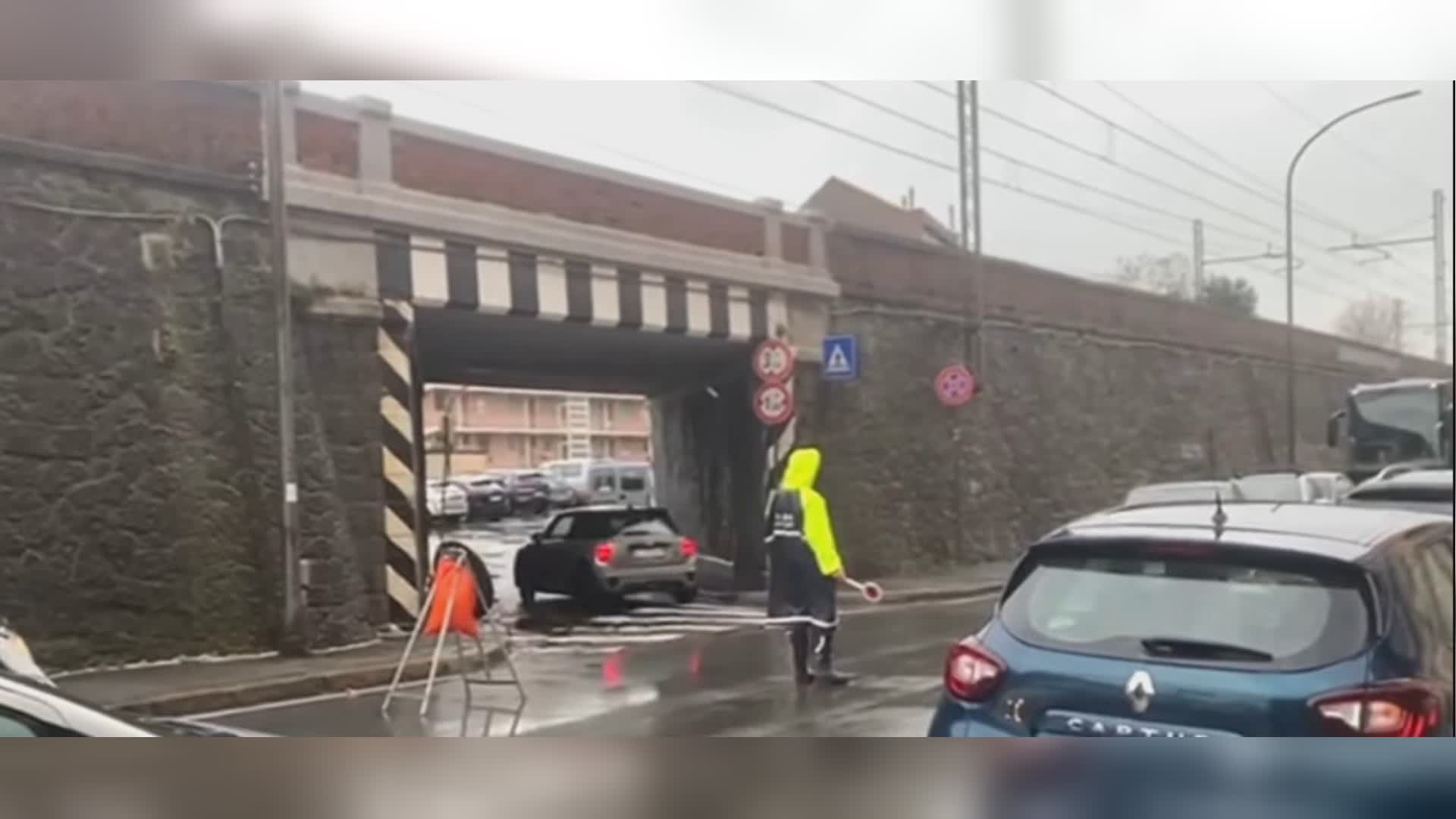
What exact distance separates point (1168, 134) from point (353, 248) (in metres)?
1.85

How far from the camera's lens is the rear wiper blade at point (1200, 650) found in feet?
9.34

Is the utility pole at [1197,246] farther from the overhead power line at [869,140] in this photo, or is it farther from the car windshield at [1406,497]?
the car windshield at [1406,497]

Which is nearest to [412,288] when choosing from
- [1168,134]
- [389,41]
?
[389,41]

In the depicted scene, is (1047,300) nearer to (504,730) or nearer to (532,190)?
(532,190)

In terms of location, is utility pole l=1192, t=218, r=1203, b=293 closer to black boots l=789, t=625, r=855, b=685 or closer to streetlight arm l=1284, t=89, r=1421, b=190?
streetlight arm l=1284, t=89, r=1421, b=190

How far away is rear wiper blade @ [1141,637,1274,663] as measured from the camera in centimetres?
285

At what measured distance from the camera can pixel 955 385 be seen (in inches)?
126

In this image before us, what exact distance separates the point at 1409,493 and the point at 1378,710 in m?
0.56

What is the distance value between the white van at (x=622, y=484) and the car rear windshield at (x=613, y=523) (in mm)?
25

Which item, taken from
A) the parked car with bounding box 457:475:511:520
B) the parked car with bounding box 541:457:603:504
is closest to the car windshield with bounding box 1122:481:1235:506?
the parked car with bounding box 541:457:603:504

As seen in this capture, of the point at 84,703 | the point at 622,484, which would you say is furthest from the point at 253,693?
the point at 622,484

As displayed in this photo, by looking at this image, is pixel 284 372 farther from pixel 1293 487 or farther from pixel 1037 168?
pixel 1293 487

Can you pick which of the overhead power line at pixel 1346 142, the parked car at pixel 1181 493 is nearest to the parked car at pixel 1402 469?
the parked car at pixel 1181 493

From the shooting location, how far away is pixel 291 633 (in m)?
3.00
